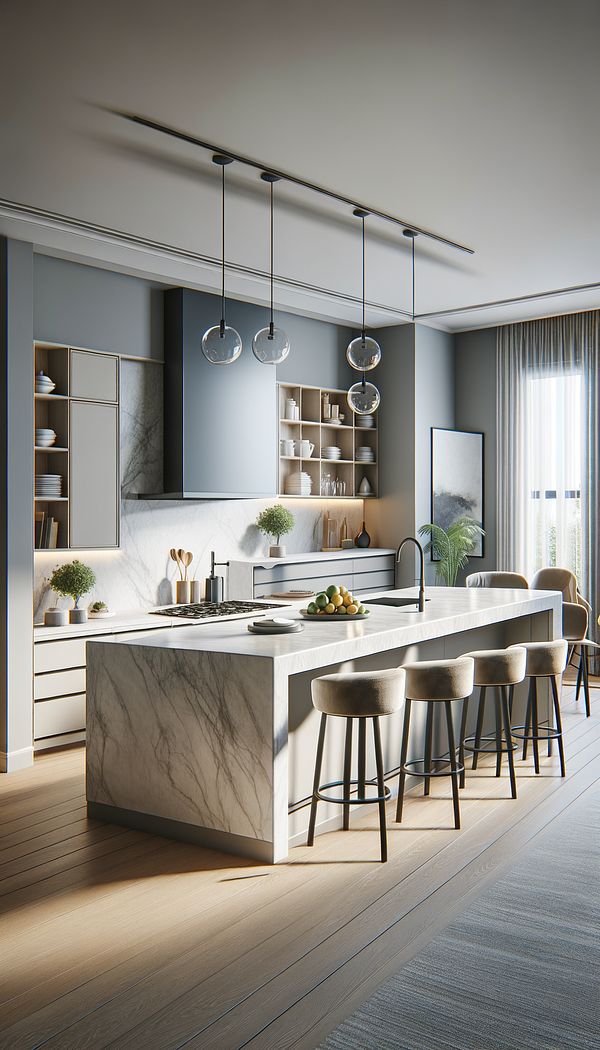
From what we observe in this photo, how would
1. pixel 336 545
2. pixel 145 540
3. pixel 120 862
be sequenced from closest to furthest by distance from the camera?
pixel 120 862 < pixel 145 540 < pixel 336 545

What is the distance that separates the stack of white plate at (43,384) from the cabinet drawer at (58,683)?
1.80 metres

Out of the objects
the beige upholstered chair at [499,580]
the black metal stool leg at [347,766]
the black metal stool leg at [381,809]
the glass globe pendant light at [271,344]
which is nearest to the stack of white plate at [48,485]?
the glass globe pendant light at [271,344]

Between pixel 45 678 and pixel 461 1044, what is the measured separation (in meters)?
3.66

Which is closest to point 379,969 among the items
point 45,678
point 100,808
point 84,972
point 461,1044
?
point 461,1044

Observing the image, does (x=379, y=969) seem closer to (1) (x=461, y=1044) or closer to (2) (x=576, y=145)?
(1) (x=461, y=1044)

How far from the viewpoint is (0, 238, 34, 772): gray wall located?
5227mm

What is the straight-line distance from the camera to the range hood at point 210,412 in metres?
6.53

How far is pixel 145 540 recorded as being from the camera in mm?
6625

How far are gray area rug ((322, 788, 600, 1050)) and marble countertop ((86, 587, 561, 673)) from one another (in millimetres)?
1131

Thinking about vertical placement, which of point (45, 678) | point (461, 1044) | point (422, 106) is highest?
point (422, 106)

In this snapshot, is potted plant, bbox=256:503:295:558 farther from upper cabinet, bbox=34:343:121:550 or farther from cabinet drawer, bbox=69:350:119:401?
cabinet drawer, bbox=69:350:119:401

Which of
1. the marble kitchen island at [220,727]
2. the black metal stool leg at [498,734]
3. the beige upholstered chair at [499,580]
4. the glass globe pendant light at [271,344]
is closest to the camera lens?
the marble kitchen island at [220,727]

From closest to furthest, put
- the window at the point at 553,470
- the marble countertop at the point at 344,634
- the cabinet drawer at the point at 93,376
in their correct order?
1. the marble countertop at the point at 344,634
2. the cabinet drawer at the point at 93,376
3. the window at the point at 553,470

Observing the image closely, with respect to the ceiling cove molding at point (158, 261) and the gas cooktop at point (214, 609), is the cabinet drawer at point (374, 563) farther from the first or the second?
the ceiling cove molding at point (158, 261)
